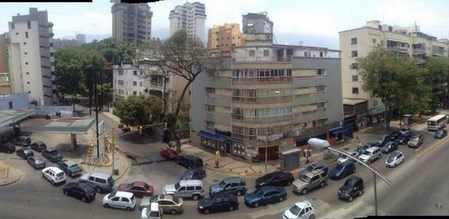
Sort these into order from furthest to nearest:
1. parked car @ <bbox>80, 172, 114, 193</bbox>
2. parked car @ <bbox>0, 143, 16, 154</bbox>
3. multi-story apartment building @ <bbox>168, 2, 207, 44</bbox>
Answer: multi-story apartment building @ <bbox>168, 2, 207, 44</bbox>
parked car @ <bbox>0, 143, 16, 154</bbox>
parked car @ <bbox>80, 172, 114, 193</bbox>

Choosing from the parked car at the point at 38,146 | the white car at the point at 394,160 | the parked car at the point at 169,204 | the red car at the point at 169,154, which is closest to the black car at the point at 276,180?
the parked car at the point at 169,204

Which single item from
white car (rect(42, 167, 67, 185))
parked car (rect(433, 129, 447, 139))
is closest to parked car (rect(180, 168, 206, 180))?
white car (rect(42, 167, 67, 185))

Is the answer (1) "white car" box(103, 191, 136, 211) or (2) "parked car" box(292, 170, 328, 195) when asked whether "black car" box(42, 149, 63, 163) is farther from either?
(2) "parked car" box(292, 170, 328, 195)

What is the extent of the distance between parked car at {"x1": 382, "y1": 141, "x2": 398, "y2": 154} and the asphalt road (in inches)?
114

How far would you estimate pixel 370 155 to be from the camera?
31641 mm

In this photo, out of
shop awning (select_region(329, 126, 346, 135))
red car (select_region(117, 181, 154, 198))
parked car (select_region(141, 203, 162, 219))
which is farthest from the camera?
shop awning (select_region(329, 126, 346, 135))

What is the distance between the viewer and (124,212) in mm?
21109

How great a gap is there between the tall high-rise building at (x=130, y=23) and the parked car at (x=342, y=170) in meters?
81.9

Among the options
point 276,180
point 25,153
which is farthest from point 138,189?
point 25,153

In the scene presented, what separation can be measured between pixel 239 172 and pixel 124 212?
421 inches

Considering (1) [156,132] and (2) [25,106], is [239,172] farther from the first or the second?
(2) [25,106]

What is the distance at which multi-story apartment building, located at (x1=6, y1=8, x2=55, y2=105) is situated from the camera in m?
51.6

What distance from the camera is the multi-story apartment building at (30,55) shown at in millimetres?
51562

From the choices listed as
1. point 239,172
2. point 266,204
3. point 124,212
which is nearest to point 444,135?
point 239,172
